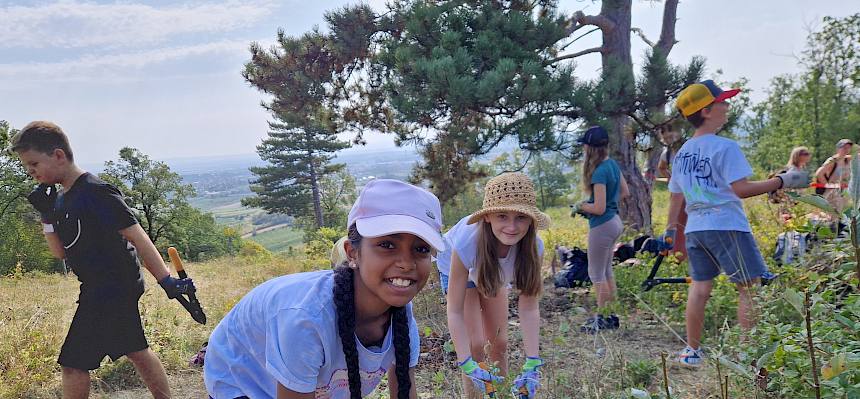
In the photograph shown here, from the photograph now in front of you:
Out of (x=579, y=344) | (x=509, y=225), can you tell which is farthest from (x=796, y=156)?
(x=509, y=225)

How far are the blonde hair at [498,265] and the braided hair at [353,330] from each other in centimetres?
88

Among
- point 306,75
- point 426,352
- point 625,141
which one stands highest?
point 306,75

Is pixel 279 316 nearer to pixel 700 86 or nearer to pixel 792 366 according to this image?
pixel 792 366

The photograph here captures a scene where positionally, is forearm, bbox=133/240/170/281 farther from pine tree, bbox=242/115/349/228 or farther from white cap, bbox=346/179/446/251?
pine tree, bbox=242/115/349/228

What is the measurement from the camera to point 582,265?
5676mm

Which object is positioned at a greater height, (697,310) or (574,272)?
(697,310)

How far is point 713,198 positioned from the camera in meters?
3.01

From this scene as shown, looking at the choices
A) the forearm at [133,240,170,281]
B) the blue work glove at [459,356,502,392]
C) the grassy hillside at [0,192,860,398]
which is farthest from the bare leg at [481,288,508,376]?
the forearm at [133,240,170,281]

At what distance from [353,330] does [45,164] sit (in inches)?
85.4

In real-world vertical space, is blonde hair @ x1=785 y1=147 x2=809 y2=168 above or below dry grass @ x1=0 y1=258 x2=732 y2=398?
above

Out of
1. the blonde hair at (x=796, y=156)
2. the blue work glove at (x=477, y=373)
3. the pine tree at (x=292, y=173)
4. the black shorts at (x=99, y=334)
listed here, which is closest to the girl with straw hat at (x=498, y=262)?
the blue work glove at (x=477, y=373)

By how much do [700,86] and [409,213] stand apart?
2.38m

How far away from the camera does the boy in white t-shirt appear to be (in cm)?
291

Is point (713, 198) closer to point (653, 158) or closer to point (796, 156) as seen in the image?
point (796, 156)
